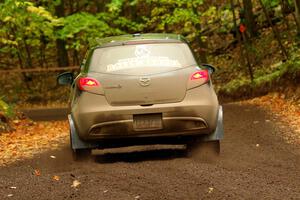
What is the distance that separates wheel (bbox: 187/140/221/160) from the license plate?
2.75 ft

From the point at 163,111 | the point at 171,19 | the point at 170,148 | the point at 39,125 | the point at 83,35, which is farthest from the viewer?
the point at 83,35

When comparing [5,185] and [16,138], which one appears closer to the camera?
[5,185]

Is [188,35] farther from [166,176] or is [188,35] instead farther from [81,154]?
[166,176]

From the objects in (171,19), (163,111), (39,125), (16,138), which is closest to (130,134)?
(163,111)

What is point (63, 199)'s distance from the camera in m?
6.32

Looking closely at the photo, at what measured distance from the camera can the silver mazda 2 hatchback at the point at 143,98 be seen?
8.45 m

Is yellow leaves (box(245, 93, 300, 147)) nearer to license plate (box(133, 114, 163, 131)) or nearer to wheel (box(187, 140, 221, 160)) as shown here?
wheel (box(187, 140, 221, 160))

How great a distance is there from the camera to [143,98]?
27.7 ft

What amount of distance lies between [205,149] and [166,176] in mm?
2028

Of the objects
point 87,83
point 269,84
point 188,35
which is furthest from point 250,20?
point 87,83

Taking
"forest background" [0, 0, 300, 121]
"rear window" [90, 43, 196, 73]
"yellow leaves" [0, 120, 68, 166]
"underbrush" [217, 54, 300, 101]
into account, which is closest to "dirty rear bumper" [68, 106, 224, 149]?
"rear window" [90, 43, 196, 73]

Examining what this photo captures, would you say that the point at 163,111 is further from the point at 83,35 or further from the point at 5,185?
the point at 83,35

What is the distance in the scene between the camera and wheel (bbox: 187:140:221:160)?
9078mm

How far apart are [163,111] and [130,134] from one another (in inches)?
21.3
